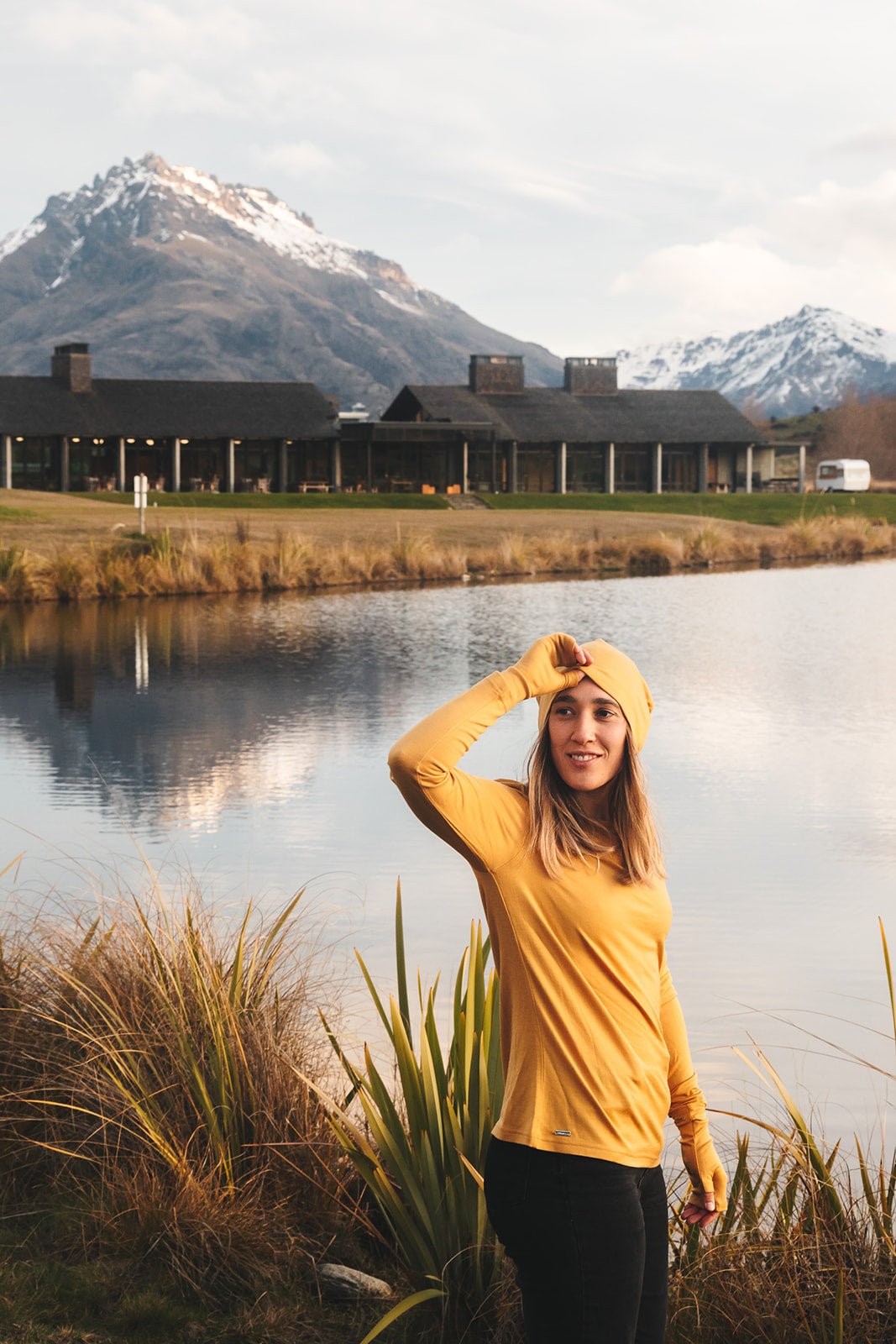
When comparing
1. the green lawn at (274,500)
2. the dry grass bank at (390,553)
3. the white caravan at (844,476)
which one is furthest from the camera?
the white caravan at (844,476)

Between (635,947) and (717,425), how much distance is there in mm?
72418

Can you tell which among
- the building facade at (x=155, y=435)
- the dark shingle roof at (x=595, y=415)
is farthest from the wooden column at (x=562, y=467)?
the building facade at (x=155, y=435)

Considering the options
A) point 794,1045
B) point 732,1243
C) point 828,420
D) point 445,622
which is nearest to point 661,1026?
point 732,1243

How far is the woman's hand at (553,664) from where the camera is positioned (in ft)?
10.5

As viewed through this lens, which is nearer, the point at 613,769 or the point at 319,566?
the point at 613,769

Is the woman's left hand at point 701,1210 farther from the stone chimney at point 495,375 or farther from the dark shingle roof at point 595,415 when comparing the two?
the stone chimney at point 495,375

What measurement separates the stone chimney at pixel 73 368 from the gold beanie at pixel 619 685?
219 ft

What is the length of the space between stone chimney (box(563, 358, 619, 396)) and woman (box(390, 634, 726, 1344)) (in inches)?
2963

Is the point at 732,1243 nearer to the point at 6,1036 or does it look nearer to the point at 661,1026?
the point at 661,1026

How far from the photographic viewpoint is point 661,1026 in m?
3.29

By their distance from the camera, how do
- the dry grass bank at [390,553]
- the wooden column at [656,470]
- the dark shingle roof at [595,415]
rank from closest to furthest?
the dry grass bank at [390,553] < the dark shingle roof at [595,415] < the wooden column at [656,470]

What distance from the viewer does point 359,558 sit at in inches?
1303

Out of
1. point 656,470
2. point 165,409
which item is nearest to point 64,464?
point 165,409

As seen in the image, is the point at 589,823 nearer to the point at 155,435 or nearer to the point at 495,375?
the point at 155,435
